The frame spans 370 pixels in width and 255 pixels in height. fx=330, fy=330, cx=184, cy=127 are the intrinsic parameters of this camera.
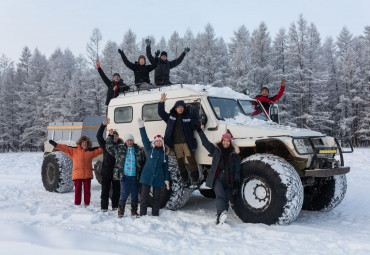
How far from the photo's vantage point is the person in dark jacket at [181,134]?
6672 millimetres

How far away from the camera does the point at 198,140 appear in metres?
6.93

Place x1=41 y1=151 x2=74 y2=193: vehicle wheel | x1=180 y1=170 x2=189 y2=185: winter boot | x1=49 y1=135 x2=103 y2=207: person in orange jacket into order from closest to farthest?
x1=180 y1=170 x2=189 y2=185: winter boot → x1=49 y1=135 x2=103 y2=207: person in orange jacket → x1=41 y1=151 x2=74 y2=193: vehicle wheel

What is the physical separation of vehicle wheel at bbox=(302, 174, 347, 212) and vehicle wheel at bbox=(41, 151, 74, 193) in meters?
6.53

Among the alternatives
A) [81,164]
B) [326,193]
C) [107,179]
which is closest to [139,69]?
[81,164]

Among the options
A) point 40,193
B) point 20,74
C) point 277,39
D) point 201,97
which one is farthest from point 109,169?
point 20,74

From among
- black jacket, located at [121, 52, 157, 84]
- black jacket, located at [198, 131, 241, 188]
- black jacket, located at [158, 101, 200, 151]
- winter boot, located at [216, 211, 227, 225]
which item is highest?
black jacket, located at [121, 52, 157, 84]

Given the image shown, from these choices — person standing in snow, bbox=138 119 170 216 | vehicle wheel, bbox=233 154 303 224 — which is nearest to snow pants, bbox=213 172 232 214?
vehicle wheel, bbox=233 154 303 224

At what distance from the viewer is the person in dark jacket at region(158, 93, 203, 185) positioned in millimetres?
6672

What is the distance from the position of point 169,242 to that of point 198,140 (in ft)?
9.02

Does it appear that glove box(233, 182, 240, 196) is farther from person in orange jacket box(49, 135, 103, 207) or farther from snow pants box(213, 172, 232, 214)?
person in orange jacket box(49, 135, 103, 207)

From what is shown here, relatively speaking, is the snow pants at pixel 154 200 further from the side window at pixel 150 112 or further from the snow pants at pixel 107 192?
the side window at pixel 150 112

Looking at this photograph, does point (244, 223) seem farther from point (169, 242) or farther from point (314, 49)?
point (314, 49)

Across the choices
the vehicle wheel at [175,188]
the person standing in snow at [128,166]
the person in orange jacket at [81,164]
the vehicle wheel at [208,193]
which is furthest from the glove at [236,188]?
the person in orange jacket at [81,164]

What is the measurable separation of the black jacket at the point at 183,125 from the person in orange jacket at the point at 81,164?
5.91 feet
